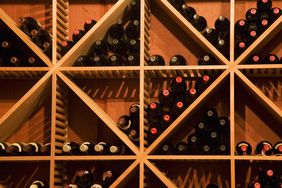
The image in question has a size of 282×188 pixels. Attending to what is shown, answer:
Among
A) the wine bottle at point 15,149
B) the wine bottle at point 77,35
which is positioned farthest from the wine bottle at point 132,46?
the wine bottle at point 15,149

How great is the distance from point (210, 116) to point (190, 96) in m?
0.13

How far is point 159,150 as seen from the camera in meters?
1.95

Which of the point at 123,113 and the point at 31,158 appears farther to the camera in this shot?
the point at 123,113

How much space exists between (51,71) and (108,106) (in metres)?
0.35

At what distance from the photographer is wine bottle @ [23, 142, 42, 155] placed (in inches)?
76.8

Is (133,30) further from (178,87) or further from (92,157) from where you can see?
(92,157)

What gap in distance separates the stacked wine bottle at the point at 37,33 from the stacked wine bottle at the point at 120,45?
0.15 m

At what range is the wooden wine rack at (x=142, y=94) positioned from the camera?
6.11ft

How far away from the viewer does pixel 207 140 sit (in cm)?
189

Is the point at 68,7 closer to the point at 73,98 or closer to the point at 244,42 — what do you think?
the point at 73,98

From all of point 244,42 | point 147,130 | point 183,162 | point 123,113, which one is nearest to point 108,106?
point 123,113

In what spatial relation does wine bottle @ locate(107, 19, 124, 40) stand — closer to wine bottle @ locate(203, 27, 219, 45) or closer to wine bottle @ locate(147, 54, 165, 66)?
wine bottle @ locate(147, 54, 165, 66)

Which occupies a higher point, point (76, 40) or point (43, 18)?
point (43, 18)

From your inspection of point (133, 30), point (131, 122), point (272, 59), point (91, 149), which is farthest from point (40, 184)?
point (272, 59)
